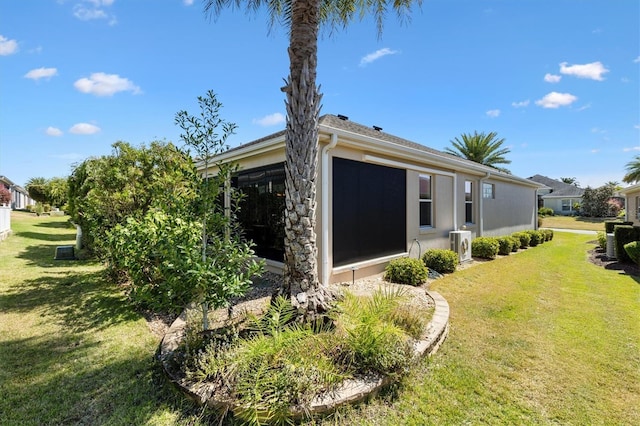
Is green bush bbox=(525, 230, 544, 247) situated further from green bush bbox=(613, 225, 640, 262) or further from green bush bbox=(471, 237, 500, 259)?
green bush bbox=(471, 237, 500, 259)

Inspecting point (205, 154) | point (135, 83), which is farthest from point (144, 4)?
point (205, 154)

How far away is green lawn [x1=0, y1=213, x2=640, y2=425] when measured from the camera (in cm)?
298

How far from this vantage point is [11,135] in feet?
36.6

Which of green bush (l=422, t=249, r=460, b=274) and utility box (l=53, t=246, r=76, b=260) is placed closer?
green bush (l=422, t=249, r=460, b=274)

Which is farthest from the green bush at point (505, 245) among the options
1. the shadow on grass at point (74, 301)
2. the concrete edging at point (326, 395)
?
the shadow on grass at point (74, 301)

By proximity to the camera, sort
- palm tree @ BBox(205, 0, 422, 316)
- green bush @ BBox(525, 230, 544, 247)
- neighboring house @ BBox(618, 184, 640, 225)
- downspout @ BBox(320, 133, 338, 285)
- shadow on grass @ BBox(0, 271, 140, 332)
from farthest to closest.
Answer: neighboring house @ BBox(618, 184, 640, 225) < green bush @ BBox(525, 230, 544, 247) < downspout @ BBox(320, 133, 338, 285) < shadow on grass @ BBox(0, 271, 140, 332) < palm tree @ BBox(205, 0, 422, 316)

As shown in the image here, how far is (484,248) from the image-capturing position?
1157cm

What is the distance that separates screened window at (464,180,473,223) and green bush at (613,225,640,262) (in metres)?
5.25

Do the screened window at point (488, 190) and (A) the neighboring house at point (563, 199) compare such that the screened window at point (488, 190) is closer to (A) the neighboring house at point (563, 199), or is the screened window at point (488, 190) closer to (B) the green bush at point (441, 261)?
(B) the green bush at point (441, 261)

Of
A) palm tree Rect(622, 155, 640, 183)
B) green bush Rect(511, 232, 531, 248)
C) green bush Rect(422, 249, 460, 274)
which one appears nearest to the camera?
green bush Rect(422, 249, 460, 274)

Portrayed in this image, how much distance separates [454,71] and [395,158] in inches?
282

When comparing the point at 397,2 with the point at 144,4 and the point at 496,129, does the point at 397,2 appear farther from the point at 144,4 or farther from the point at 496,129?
the point at 496,129

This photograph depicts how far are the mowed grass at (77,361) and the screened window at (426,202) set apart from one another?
8750mm

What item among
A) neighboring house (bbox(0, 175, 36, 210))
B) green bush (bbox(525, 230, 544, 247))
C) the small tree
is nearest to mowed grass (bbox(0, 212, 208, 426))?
the small tree
